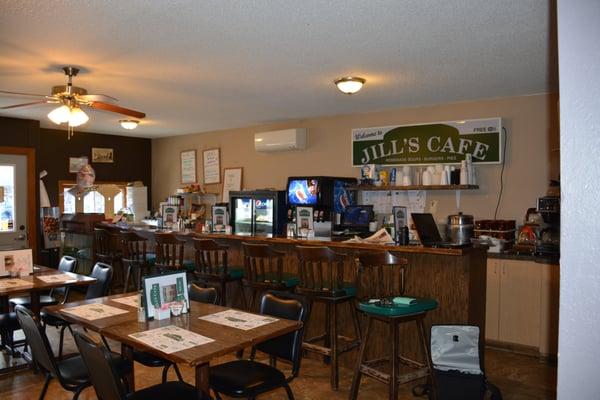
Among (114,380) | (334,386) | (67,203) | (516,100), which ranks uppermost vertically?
(516,100)

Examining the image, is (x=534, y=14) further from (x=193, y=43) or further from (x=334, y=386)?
(x=334, y=386)

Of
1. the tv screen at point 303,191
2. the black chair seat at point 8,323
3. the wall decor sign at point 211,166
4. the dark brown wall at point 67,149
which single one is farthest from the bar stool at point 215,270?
the dark brown wall at point 67,149

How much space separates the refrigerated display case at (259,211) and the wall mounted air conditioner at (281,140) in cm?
70

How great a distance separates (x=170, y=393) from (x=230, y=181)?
215 inches

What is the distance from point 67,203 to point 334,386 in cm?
612

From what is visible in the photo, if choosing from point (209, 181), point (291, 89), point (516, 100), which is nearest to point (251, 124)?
point (209, 181)

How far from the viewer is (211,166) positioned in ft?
26.2

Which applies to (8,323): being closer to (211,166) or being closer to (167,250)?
(167,250)

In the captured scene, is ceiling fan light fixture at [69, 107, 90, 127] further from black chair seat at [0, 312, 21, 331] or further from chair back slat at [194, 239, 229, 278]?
black chair seat at [0, 312, 21, 331]

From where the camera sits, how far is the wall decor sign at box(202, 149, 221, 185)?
25.8 feet

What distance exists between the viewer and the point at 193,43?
3324mm

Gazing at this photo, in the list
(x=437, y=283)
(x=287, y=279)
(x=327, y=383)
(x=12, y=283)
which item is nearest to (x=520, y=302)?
(x=437, y=283)

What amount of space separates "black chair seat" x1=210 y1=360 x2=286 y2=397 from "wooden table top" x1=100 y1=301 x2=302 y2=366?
30 centimetres

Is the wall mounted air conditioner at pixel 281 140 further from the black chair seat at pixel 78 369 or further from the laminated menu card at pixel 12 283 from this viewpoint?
the black chair seat at pixel 78 369
